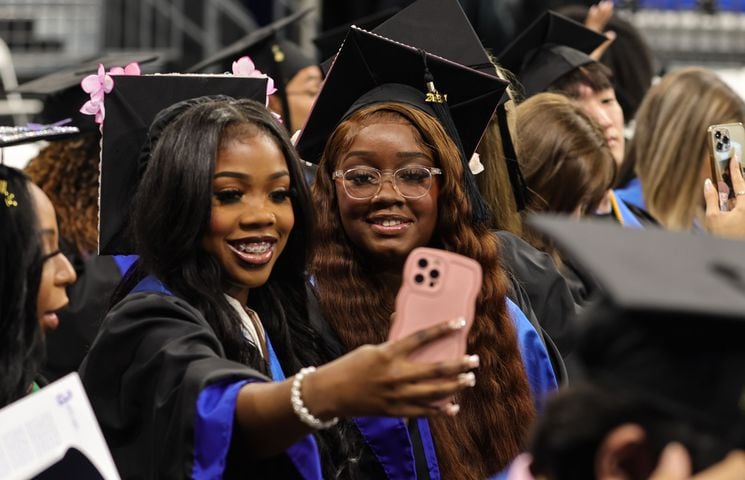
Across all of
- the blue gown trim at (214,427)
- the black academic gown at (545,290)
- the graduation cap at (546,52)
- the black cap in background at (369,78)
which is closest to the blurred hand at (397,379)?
the blue gown trim at (214,427)

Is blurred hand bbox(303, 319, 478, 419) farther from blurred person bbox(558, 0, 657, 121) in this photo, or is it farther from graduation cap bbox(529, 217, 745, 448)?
blurred person bbox(558, 0, 657, 121)

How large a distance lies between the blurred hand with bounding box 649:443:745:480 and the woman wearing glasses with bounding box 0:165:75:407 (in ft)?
6.37

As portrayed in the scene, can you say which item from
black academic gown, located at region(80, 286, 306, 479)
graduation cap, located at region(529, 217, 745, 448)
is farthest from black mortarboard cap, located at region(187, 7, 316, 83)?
graduation cap, located at region(529, 217, 745, 448)

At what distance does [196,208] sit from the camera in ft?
9.98

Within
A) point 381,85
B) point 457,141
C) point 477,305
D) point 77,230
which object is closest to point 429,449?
point 477,305

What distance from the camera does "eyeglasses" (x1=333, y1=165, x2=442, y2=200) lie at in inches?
140

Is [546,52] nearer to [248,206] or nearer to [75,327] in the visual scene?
[75,327]

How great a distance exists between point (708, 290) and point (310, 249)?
1.69 m

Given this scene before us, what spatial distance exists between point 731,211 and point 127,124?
169 centimetres

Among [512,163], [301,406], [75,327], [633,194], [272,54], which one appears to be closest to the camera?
[301,406]

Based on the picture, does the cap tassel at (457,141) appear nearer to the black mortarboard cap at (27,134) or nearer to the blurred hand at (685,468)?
the black mortarboard cap at (27,134)

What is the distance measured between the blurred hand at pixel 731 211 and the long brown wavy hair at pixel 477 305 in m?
0.80

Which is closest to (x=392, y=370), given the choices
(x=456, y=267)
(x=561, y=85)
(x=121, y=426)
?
(x=456, y=267)

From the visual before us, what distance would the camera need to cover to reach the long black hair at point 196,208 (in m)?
3.05
